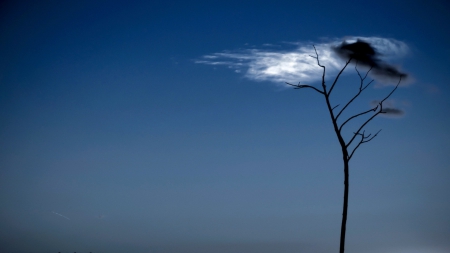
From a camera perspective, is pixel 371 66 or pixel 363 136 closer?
pixel 363 136

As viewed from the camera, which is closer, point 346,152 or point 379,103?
point 346,152

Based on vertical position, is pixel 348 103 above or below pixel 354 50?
below

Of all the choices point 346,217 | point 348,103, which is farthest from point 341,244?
point 348,103

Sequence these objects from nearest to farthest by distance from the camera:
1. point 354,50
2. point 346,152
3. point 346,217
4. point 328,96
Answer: point 346,217
point 346,152
point 328,96
point 354,50

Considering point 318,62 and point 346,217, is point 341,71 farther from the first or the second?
point 346,217

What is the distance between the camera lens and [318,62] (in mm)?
16141

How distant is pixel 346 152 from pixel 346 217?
233cm

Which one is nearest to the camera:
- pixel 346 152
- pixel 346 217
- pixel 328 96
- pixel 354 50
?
pixel 346 217

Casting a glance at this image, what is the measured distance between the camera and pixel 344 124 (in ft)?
48.6

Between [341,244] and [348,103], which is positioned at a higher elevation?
[348,103]

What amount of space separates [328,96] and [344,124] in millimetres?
1259

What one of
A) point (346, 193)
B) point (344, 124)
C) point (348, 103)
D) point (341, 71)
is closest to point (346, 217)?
point (346, 193)

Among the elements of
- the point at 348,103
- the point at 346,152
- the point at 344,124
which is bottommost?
the point at 346,152

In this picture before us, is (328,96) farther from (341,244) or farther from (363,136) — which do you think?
(341,244)
